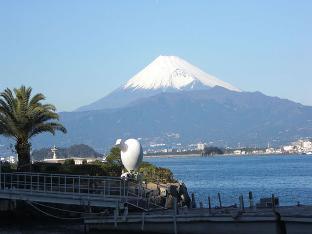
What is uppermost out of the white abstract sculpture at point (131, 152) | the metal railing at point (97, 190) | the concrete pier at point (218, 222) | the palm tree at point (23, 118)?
the palm tree at point (23, 118)

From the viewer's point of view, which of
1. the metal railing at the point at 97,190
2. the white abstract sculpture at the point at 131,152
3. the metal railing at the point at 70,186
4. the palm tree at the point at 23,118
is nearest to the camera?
the metal railing at the point at 97,190

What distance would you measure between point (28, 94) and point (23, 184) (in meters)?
14.0

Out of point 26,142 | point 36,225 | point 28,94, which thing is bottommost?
point 36,225

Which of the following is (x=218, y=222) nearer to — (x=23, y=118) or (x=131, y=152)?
(x=131, y=152)

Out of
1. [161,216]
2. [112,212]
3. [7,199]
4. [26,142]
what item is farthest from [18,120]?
[161,216]

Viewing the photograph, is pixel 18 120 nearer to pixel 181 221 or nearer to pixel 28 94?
pixel 28 94

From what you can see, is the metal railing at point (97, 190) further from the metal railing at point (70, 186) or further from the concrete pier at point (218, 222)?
the concrete pier at point (218, 222)

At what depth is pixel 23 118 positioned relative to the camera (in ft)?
151

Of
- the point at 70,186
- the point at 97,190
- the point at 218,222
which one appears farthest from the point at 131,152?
the point at 218,222

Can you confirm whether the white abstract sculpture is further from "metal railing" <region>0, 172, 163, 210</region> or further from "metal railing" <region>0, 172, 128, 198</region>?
"metal railing" <region>0, 172, 128, 198</region>

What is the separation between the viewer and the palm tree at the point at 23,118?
4588 centimetres

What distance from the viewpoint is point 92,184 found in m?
35.7

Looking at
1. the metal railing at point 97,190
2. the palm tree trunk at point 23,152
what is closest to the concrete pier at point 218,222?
the metal railing at point 97,190

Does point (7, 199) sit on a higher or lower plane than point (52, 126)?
lower
